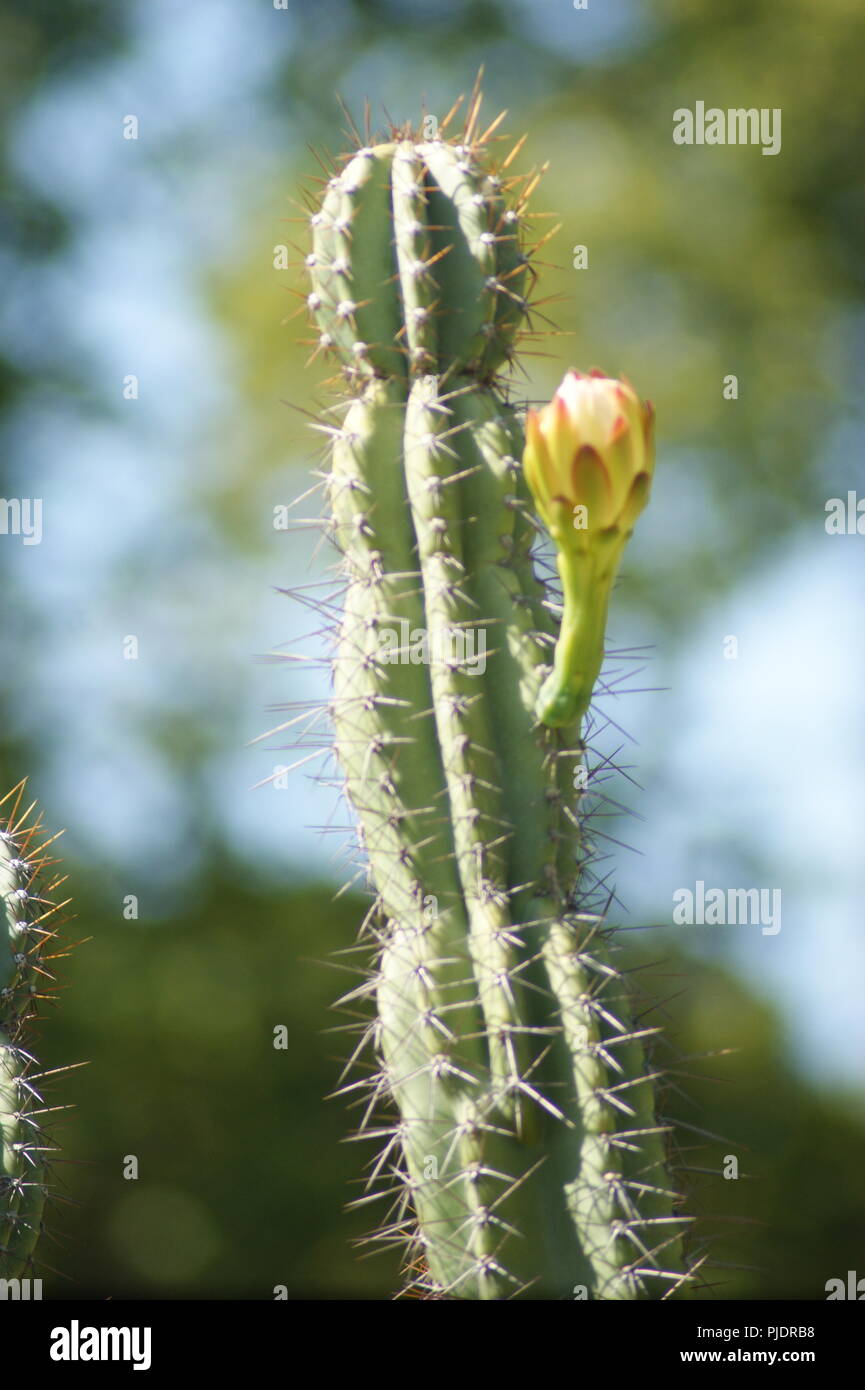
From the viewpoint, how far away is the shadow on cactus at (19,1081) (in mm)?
1611

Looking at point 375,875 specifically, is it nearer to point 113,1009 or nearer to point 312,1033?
point 312,1033

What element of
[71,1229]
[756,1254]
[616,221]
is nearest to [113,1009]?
[71,1229]

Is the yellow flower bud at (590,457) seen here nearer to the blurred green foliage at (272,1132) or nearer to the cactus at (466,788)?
the cactus at (466,788)

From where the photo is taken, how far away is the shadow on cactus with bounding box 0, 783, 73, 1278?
5.29ft

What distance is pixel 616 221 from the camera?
7.15 m

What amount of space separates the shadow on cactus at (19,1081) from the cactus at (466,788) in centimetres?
41

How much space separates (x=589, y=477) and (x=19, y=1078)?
956 mm

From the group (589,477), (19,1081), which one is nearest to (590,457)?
(589,477)

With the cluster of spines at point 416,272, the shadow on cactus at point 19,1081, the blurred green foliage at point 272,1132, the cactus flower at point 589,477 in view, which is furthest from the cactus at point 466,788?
the blurred green foliage at point 272,1132

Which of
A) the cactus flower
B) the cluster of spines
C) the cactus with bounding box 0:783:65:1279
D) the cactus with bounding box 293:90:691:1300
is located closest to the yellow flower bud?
the cactus flower

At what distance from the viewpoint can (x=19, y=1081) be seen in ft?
5.36

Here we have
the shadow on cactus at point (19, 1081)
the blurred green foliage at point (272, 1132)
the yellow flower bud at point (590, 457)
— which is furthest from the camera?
the blurred green foliage at point (272, 1132)

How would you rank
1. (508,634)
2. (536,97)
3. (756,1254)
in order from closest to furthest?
(508,634) < (756,1254) < (536,97)

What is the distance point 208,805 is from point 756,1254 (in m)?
3.14
